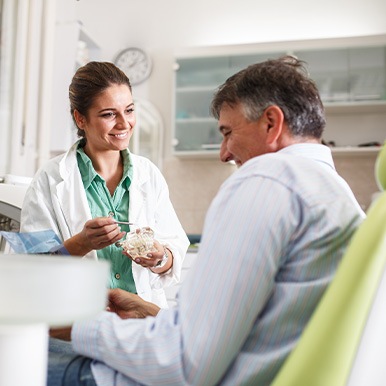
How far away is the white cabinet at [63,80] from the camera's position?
3.67 metres

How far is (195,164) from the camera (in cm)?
410

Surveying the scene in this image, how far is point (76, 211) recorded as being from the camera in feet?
5.59

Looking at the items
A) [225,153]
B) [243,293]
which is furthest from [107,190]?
[243,293]

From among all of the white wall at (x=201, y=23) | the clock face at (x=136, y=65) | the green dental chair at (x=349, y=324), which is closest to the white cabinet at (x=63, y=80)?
the white wall at (x=201, y=23)

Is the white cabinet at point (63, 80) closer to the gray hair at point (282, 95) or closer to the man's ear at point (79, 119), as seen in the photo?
the man's ear at point (79, 119)

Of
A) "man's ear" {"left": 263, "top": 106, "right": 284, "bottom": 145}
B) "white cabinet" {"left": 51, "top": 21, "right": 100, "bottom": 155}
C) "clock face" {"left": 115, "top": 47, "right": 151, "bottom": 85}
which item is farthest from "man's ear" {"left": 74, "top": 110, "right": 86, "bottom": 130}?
"clock face" {"left": 115, "top": 47, "right": 151, "bottom": 85}

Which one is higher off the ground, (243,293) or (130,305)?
(243,293)

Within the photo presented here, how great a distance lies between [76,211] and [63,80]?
2217 millimetres

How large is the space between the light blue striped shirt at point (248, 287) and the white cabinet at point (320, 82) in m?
3.04

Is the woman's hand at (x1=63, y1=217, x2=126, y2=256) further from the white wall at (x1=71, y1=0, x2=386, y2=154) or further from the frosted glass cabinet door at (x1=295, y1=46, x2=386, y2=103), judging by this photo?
the white wall at (x1=71, y1=0, x2=386, y2=154)

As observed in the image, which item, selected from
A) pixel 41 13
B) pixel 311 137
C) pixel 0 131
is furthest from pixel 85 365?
pixel 41 13

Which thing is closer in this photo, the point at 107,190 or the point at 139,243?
the point at 139,243

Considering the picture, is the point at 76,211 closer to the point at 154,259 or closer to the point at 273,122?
the point at 154,259

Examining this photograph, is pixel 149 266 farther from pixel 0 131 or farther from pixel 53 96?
pixel 53 96
